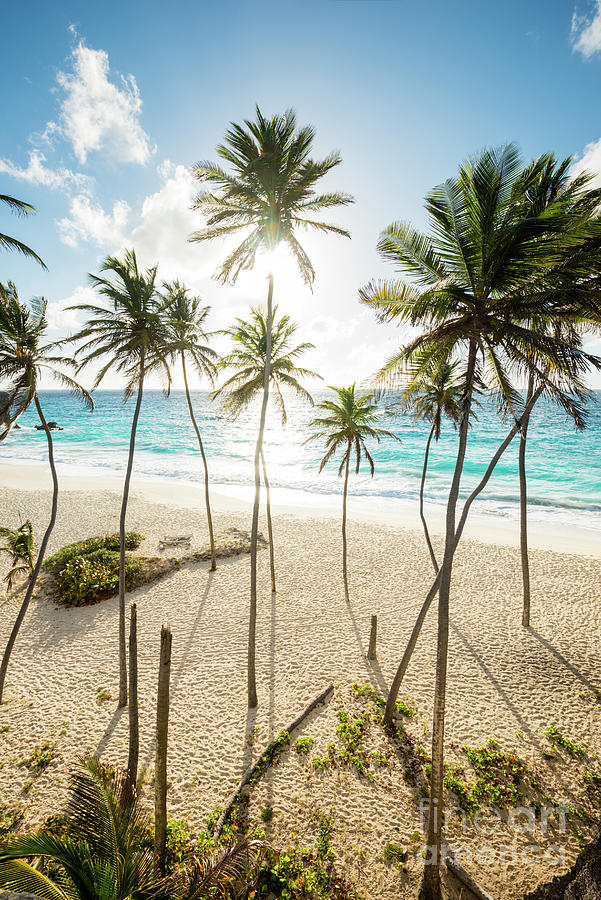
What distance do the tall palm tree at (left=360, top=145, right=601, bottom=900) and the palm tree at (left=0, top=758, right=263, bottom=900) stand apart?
340cm

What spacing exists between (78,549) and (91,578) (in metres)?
2.98

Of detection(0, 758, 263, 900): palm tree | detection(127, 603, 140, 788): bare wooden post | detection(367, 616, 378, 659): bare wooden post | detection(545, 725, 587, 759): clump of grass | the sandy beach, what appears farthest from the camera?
detection(367, 616, 378, 659): bare wooden post

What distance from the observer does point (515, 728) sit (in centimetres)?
801

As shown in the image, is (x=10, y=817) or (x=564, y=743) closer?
(x=10, y=817)

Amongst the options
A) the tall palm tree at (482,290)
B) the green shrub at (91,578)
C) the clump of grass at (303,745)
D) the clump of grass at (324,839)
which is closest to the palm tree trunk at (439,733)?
the tall palm tree at (482,290)

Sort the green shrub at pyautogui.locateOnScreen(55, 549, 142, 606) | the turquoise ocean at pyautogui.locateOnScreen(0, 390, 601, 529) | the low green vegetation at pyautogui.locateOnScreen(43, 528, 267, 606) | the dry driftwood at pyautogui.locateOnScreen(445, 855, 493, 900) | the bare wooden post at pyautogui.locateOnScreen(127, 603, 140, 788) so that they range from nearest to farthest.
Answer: the dry driftwood at pyautogui.locateOnScreen(445, 855, 493, 900) → the bare wooden post at pyautogui.locateOnScreen(127, 603, 140, 788) → the green shrub at pyautogui.locateOnScreen(55, 549, 142, 606) → the low green vegetation at pyautogui.locateOnScreen(43, 528, 267, 606) → the turquoise ocean at pyautogui.locateOnScreen(0, 390, 601, 529)

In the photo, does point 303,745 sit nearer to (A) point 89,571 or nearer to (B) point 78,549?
(A) point 89,571

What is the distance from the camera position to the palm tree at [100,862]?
12.1 feet

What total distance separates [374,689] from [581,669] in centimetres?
584

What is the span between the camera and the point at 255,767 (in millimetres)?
6977

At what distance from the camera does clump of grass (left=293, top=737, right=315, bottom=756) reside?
744cm

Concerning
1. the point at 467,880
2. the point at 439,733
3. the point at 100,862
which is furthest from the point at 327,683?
the point at 100,862

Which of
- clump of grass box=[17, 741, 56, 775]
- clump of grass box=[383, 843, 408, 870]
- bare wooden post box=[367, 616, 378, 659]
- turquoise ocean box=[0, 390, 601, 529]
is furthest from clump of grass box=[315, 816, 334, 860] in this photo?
turquoise ocean box=[0, 390, 601, 529]

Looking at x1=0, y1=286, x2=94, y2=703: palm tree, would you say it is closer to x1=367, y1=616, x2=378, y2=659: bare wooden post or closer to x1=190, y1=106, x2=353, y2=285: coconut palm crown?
x1=190, y1=106, x2=353, y2=285: coconut palm crown
